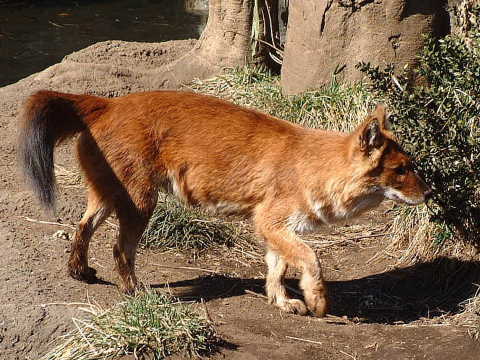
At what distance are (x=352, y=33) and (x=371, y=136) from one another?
10.6ft

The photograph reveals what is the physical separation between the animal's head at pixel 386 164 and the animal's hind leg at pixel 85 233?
6.50 feet

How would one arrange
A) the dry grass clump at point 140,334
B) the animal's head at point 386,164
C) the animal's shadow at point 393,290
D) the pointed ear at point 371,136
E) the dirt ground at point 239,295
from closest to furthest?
the dry grass clump at point 140,334
the dirt ground at point 239,295
the pointed ear at point 371,136
the animal's head at point 386,164
the animal's shadow at point 393,290

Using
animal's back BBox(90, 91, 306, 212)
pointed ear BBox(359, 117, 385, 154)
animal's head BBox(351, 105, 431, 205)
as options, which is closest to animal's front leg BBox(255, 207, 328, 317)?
animal's back BBox(90, 91, 306, 212)

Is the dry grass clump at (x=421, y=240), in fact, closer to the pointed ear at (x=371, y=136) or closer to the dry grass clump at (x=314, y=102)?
the pointed ear at (x=371, y=136)

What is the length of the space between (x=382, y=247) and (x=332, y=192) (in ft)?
5.33

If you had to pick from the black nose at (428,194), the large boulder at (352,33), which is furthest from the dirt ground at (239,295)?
the large boulder at (352,33)

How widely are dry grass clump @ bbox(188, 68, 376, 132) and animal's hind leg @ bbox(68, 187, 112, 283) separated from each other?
3.15 meters

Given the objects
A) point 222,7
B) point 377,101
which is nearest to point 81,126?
point 377,101

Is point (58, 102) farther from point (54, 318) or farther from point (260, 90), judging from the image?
point (260, 90)

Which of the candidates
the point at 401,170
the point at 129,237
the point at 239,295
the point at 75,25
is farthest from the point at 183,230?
the point at 75,25

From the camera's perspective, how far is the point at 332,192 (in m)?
7.02

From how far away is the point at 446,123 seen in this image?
704cm

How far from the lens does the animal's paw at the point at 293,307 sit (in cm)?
717

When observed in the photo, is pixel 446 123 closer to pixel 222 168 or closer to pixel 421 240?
pixel 421 240
